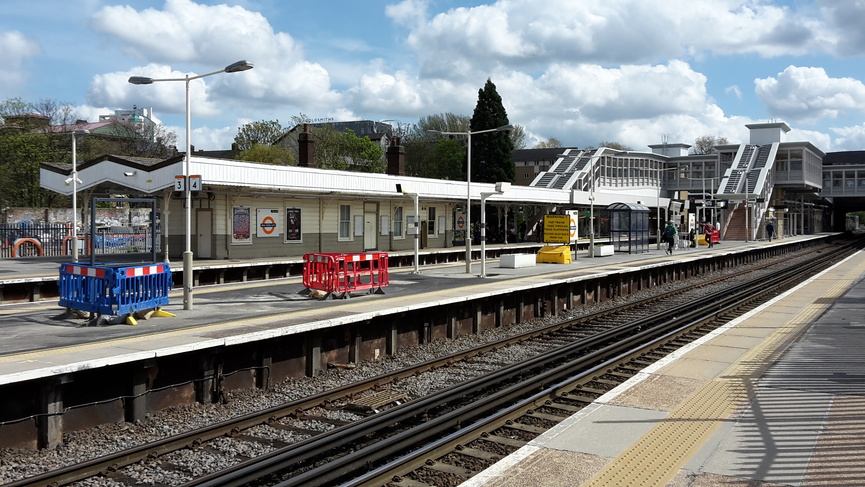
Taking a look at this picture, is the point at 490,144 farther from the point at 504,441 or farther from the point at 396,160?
the point at 504,441

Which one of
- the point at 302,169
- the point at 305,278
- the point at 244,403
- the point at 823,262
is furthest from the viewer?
Result: the point at 823,262

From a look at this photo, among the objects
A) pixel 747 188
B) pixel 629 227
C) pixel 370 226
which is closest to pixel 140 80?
pixel 370 226

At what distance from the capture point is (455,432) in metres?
8.34

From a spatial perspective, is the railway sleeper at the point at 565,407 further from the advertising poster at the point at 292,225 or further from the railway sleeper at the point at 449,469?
the advertising poster at the point at 292,225

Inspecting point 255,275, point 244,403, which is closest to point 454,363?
point 244,403

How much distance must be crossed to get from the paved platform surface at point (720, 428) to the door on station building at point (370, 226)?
21335 mm

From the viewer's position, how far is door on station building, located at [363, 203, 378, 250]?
32375mm

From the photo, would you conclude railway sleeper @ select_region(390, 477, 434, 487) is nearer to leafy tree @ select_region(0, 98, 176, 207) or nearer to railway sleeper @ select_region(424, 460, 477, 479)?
railway sleeper @ select_region(424, 460, 477, 479)

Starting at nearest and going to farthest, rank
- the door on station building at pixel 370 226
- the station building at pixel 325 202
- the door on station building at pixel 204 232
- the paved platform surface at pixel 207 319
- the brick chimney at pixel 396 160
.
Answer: the paved platform surface at pixel 207 319
the station building at pixel 325 202
the door on station building at pixel 204 232
the door on station building at pixel 370 226
the brick chimney at pixel 396 160

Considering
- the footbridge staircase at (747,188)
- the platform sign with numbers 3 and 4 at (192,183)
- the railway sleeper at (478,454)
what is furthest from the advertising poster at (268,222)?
the footbridge staircase at (747,188)

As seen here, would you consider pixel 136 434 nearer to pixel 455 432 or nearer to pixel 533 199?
pixel 455 432

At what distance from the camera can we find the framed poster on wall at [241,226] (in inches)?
1024

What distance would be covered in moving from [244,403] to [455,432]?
148 inches

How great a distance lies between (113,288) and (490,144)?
176 feet
